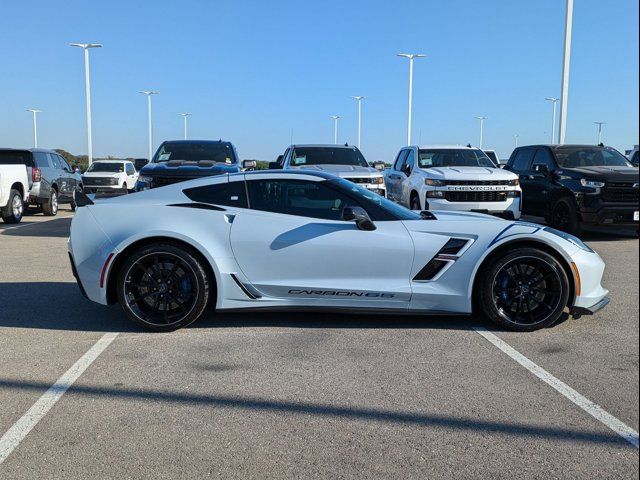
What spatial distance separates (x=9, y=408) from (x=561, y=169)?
1060 cm

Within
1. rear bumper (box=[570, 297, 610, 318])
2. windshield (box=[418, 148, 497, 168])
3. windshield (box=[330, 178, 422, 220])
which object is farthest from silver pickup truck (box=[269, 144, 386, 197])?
rear bumper (box=[570, 297, 610, 318])

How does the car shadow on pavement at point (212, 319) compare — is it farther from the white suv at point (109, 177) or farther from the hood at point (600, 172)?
the white suv at point (109, 177)

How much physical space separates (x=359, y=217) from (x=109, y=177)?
22.8 meters

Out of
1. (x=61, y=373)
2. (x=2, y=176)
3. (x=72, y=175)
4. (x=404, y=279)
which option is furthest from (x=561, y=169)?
(x=72, y=175)

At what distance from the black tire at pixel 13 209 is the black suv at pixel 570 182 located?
11.7m

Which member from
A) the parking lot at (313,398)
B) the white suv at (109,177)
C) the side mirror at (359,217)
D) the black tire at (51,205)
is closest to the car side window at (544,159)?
the parking lot at (313,398)

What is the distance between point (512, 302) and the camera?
5.21 m

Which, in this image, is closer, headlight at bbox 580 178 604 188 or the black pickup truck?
headlight at bbox 580 178 604 188

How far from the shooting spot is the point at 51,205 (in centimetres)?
1720

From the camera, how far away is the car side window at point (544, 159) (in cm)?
1221

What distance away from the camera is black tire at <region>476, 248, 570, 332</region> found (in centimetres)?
512

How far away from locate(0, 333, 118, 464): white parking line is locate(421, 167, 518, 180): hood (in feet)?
26.3

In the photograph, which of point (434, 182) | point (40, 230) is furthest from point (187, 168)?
point (40, 230)

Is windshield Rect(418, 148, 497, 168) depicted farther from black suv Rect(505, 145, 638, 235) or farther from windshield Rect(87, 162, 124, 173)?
windshield Rect(87, 162, 124, 173)
